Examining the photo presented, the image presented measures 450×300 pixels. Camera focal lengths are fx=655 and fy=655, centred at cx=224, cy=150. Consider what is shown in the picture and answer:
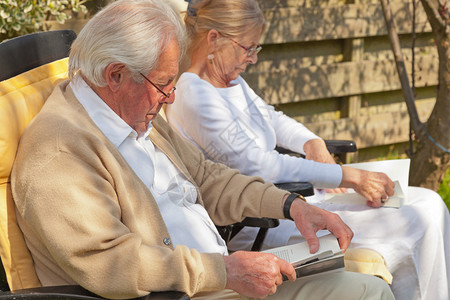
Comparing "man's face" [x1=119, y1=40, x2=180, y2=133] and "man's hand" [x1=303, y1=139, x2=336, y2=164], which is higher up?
"man's face" [x1=119, y1=40, x2=180, y2=133]

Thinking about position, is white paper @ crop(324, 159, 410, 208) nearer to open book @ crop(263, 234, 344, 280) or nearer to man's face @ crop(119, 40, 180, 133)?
open book @ crop(263, 234, 344, 280)

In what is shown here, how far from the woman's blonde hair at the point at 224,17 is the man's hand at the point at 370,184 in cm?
77

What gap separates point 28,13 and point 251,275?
2218 mm

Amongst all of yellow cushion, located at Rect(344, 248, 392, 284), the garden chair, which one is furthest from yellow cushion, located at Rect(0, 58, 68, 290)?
yellow cushion, located at Rect(344, 248, 392, 284)

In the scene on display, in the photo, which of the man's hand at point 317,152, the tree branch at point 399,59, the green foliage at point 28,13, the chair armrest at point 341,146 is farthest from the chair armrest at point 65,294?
the tree branch at point 399,59

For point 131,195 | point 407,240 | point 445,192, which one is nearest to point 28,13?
point 131,195

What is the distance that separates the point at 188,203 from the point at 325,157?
3.54ft

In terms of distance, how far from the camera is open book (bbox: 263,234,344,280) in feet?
6.94

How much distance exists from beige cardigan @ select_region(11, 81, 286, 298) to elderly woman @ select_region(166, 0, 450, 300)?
81 centimetres

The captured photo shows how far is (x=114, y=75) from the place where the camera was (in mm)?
2053

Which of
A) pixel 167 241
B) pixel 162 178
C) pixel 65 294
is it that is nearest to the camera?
pixel 65 294

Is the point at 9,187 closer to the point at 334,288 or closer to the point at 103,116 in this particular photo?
the point at 103,116

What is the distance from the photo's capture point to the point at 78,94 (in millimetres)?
2090

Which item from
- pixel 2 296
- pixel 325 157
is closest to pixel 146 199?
pixel 2 296
